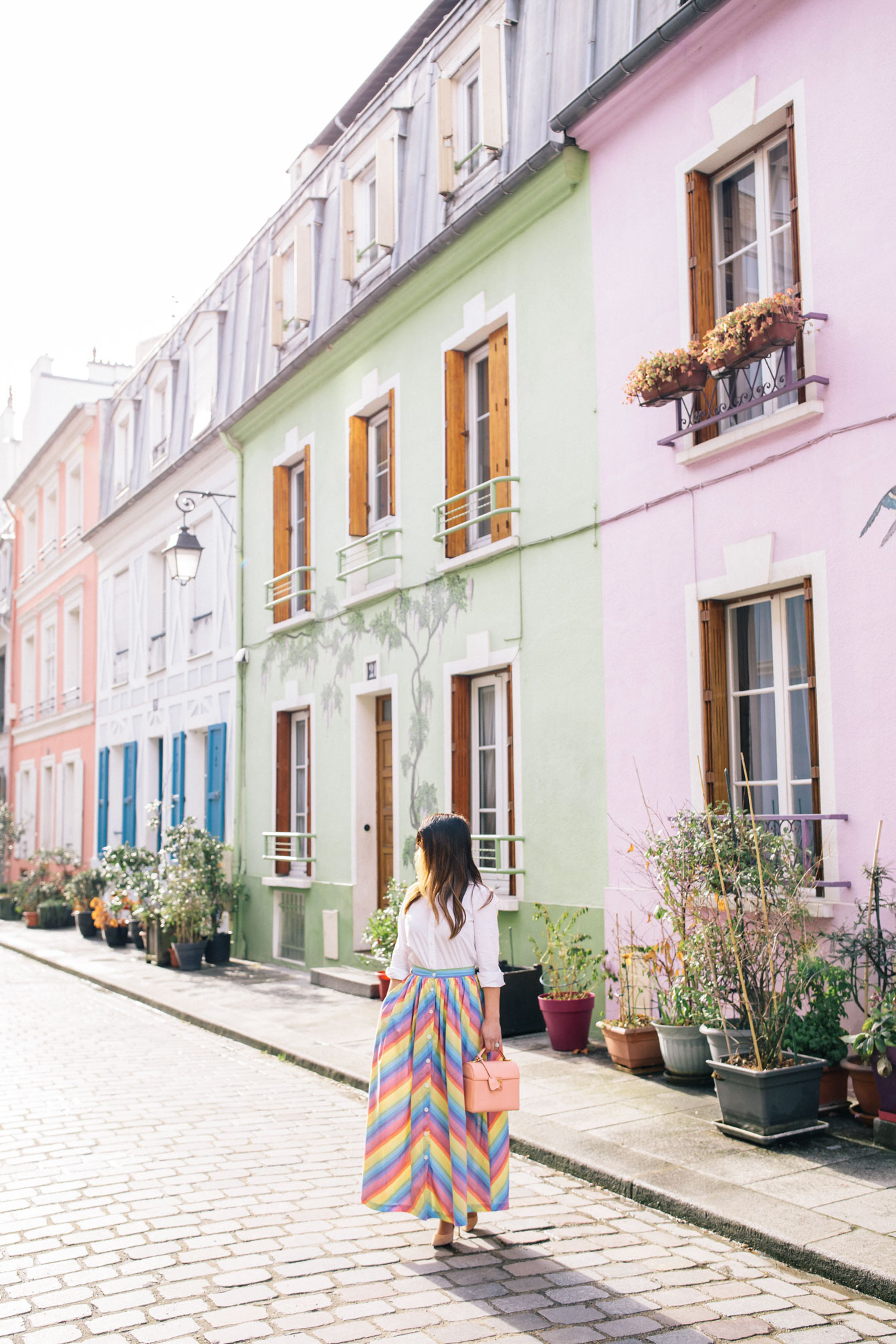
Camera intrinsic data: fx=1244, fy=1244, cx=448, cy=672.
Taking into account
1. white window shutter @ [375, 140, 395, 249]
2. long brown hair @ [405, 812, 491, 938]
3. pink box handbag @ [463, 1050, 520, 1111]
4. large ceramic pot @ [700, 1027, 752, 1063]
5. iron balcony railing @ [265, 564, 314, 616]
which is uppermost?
white window shutter @ [375, 140, 395, 249]

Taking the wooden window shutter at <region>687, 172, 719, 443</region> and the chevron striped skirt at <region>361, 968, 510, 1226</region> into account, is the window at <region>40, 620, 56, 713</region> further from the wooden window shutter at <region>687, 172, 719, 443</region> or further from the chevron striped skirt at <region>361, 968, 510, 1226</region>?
the chevron striped skirt at <region>361, 968, 510, 1226</region>

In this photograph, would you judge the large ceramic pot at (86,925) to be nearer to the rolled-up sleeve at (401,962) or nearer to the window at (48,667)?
the window at (48,667)

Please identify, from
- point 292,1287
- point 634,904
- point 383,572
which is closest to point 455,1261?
point 292,1287

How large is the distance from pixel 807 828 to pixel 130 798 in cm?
1539

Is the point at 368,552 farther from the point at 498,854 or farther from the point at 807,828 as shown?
the point at 807,828

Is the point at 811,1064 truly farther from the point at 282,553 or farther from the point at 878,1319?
the point at 282,553

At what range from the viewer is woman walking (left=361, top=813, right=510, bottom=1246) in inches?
189

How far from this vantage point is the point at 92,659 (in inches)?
927

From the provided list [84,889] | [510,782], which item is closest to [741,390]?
[510,782]

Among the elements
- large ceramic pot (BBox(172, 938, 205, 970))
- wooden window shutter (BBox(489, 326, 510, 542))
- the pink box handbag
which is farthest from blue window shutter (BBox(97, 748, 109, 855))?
the pink box handbag

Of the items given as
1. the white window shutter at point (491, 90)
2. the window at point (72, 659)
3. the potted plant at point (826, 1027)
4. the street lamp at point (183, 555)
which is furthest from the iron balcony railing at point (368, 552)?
the window at point (72, 659)

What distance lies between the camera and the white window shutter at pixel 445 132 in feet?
37.8

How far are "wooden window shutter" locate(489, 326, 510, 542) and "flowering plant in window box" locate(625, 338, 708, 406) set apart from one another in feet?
8.08

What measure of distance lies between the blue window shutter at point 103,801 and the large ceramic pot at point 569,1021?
14.9 meters
